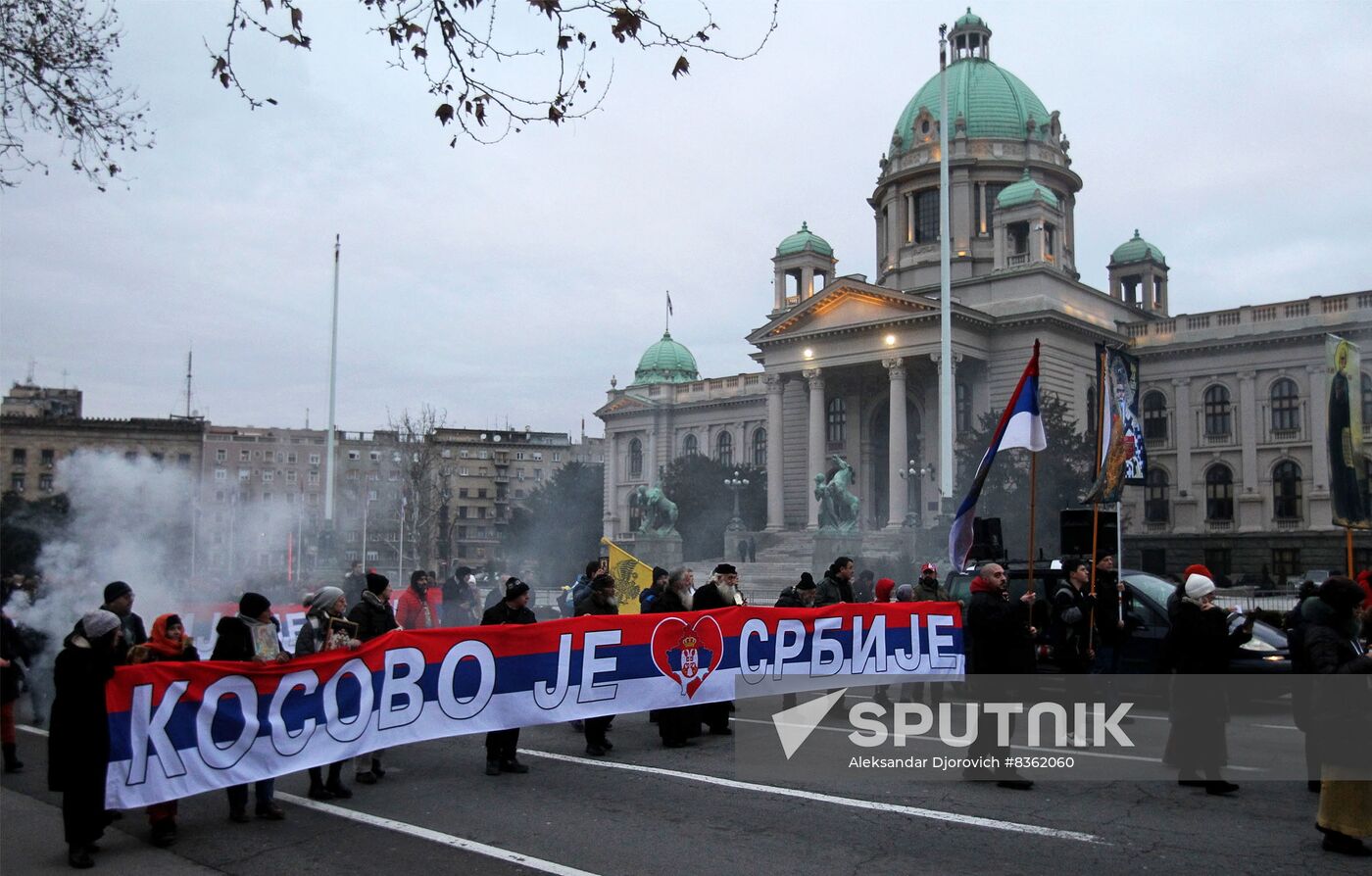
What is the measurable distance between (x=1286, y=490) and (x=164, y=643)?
57683mm

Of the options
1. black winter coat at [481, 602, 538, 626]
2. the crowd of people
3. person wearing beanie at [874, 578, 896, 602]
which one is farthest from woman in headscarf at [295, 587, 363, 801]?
person wearing beanie at [874, 578, 896, 602]

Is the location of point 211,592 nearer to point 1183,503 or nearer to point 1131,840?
point 1131,840

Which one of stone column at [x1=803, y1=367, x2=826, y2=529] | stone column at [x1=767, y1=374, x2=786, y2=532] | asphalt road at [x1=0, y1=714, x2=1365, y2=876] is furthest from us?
stone column at [x1=767, y1=374, x2=786, y2=532]

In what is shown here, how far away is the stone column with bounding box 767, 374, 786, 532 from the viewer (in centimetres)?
6400

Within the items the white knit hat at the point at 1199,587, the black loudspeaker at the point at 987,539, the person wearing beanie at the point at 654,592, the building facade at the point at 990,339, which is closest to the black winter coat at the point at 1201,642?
the white knit hat at the point at 1199,587

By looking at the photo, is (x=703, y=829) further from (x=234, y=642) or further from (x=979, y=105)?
(x=979, y=105)

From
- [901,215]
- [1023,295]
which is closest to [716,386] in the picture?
[901,215]

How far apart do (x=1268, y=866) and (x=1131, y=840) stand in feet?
2.69

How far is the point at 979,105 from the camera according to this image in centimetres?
6869

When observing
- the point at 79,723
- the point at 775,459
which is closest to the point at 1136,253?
the point at 775,459

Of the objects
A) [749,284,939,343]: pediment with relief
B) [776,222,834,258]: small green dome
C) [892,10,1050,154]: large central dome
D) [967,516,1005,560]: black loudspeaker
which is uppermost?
[892,10,1050,154]: large central dome

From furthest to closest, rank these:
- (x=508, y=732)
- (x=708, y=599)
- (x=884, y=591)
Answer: (x=884, y=591) < (x=708, y=599) < (x=508, y=732)

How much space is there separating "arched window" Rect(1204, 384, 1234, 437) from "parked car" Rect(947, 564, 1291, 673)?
47.8 metres

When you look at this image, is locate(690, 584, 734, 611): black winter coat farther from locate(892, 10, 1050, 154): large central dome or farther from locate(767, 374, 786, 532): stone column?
locate(892, 10, 1050, 154): large central dome
